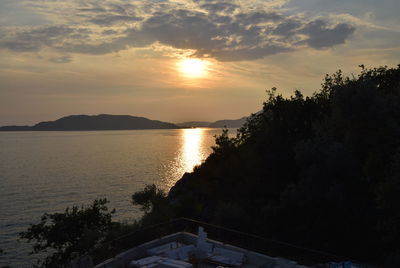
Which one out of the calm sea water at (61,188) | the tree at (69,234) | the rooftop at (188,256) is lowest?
the calm sea water at (61,188)

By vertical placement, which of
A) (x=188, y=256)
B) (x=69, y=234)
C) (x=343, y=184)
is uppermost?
(x=343, y=184)

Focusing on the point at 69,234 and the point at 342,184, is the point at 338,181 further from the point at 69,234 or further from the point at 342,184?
the point at 69,234

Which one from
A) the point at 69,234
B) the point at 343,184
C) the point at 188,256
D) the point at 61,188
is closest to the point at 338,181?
the point at 343,184

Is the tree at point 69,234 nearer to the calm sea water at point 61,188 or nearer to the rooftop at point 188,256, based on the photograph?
the calm sea water at point 61,188

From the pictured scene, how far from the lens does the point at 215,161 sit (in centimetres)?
4281

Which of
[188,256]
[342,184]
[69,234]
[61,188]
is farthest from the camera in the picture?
[61,188]

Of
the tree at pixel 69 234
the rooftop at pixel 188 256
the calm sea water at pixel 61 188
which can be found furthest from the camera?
the calm sea water at pixel 61 188

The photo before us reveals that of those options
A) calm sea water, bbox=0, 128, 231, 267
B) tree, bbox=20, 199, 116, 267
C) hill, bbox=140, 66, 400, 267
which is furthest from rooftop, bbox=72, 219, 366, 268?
calm sea water, bbox=0, 128, 231, 267

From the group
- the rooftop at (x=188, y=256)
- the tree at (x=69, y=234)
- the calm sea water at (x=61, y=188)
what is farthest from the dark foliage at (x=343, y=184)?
the calm sea water at (x=61, y=188)

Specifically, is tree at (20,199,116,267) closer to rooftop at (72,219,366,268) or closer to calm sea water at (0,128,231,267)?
calm sea water at (0,128,231,267)

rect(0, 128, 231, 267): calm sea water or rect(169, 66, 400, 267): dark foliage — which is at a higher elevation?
rect(169, 66, 400, 267): dark foliage

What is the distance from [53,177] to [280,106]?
62720mm

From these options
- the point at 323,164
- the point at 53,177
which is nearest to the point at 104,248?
the point at 323,164

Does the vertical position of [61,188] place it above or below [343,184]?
below
